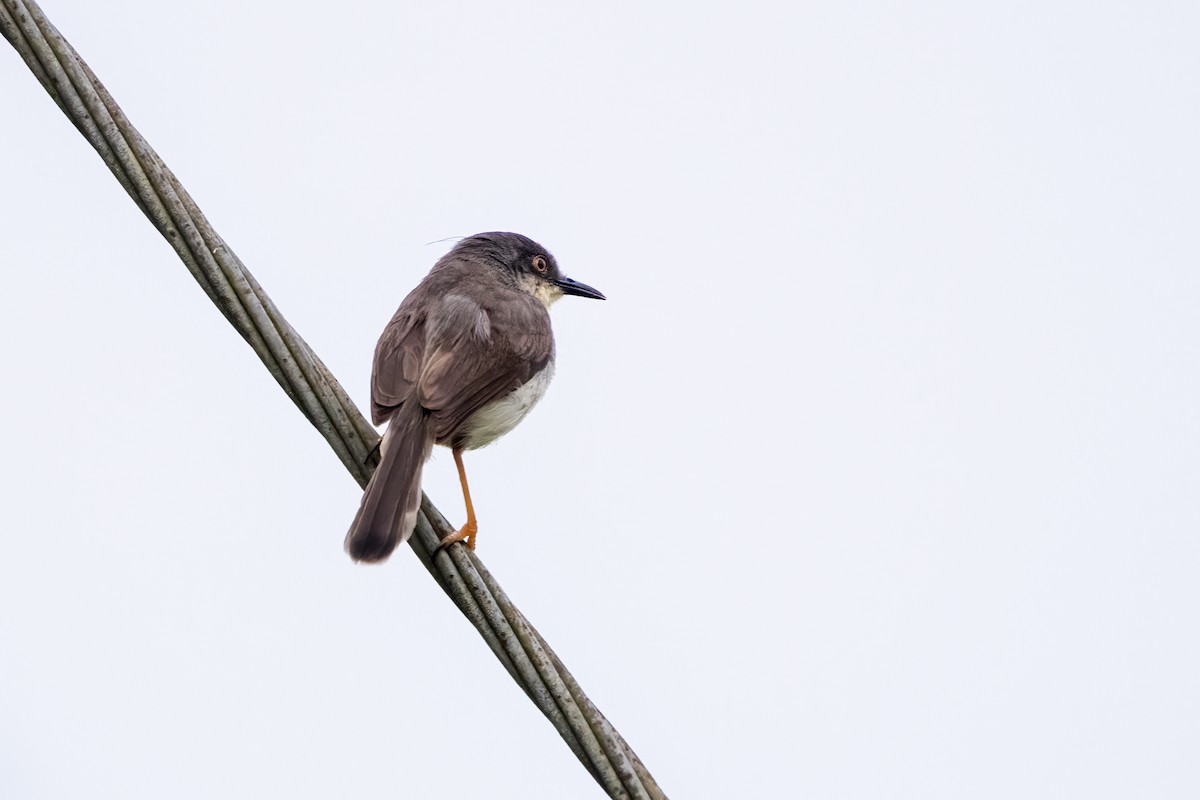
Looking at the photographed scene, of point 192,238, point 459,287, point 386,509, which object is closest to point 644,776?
point 386,509

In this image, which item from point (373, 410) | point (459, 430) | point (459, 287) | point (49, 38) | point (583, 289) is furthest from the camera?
point (583, 289)

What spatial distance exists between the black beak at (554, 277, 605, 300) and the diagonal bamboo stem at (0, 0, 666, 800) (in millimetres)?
4293

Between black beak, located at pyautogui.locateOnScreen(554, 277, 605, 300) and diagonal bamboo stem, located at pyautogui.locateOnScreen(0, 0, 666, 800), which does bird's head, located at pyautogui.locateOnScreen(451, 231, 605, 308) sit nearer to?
black beak, located at pyautogui.locateOnScreen(554, 277, 605, 300)

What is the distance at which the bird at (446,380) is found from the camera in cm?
464

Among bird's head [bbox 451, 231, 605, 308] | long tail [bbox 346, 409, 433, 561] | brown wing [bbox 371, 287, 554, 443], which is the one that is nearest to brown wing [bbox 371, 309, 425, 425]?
brown wing [bbox 371, 287, 554, 443]

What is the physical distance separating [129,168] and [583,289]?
4.66 metres

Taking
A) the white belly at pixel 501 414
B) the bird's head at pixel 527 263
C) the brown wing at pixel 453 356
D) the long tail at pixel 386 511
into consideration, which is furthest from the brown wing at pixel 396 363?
the bird's head at pixel 527 263

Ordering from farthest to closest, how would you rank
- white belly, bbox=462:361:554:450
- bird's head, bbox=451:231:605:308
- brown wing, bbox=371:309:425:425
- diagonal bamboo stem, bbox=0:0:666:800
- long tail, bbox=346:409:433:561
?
bird's head, bbox=451:231:605:308
white belly, bbox=462:361:554:450
brown wing, bbox=371:309:425:425
long tail, bbox=346:409:433:561
diagonal bamboo stem, bbox=0:0:666:800

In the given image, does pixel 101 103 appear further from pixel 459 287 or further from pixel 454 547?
pixel 459 287

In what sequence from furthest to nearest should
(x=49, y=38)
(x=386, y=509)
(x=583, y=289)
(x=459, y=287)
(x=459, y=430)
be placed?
(x=583, y=289)
(x=459, y=287)
(x=459, y=430)
(x=386, y=509)
(x=49, y=38)

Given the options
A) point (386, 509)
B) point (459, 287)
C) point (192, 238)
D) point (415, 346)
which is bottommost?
point (386, 509)

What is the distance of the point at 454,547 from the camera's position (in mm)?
3977

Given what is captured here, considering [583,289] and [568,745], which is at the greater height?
[583,289]

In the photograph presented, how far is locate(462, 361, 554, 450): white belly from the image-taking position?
20.0 ft
